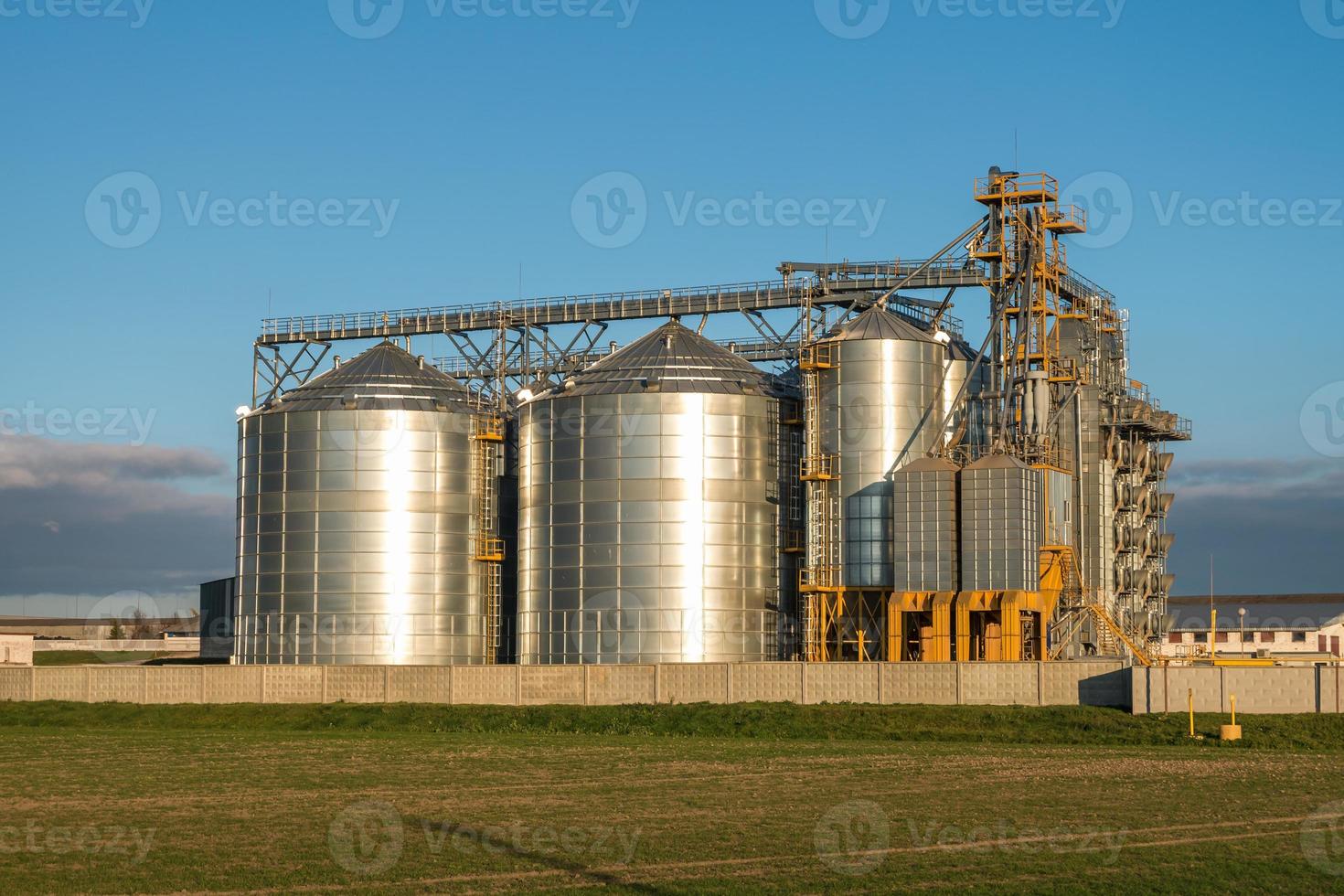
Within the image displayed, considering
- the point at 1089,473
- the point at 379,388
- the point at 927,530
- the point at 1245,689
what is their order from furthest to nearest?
1. the point at 379,388
2. the point at 1089,473
3. the point at 927,530
4. the point at 1245,689

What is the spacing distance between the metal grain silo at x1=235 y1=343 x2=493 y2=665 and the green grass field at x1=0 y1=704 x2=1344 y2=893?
24011 millimetres

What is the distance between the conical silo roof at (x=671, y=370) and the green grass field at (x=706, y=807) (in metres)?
24.2

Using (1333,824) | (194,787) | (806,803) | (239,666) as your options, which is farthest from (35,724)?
(1333,824)

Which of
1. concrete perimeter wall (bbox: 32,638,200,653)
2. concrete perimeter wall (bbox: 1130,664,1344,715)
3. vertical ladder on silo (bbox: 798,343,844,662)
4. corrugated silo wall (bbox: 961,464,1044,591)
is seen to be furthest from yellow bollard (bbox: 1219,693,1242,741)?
concrete perimeter wall (bbox: 32,638,200,653)

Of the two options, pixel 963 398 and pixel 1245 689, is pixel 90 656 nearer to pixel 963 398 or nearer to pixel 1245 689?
pixel 963 398

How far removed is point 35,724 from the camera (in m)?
69.5

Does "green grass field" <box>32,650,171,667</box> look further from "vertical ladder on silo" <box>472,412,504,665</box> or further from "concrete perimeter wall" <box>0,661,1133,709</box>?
"concrete perimeter wall" <box>0,661,1133,709</box>

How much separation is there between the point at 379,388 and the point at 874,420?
26.9m

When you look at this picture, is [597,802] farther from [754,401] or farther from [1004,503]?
[754,401]

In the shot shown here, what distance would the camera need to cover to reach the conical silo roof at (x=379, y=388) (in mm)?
87750

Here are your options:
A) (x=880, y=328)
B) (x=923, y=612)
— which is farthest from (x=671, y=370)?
(x=923, y=612)

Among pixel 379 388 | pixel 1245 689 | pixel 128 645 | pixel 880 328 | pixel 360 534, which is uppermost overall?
pixel 880 328

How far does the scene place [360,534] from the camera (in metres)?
85.5

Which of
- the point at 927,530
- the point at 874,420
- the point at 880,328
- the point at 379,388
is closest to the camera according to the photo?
the point at 927,530
